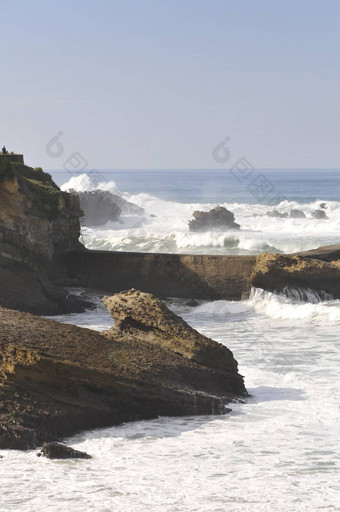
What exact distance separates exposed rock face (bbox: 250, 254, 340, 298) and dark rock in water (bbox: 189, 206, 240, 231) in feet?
86.0

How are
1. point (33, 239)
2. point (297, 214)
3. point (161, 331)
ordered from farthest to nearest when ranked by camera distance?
point (297, 214), point (33, 239), point (161, 331)

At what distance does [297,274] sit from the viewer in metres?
21.7

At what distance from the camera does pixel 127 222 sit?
56312 millimetres

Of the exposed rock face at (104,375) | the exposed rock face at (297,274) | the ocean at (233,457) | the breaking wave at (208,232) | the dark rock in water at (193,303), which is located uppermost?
the breaking wave at (208,232)

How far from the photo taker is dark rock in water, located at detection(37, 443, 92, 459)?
9305mm

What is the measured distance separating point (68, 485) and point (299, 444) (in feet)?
9.45

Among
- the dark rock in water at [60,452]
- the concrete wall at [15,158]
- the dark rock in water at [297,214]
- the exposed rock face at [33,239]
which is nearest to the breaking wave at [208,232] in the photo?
the dark rock in water at [297,214]

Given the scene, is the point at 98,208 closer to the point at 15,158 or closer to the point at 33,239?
the point at 15,158

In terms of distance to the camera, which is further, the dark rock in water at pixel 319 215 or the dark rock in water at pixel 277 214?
the dark rock in water at pixel 277 214

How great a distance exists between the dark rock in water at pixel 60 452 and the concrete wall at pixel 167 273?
13.4 m

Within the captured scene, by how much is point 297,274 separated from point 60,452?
43.4ft

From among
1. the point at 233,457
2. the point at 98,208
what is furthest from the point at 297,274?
the point at 98,208

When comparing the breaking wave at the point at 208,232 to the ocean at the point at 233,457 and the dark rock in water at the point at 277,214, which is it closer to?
the dark rock in water at the point at 277,214

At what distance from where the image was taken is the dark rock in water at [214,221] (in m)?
48.4
